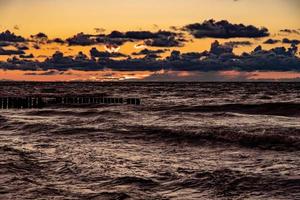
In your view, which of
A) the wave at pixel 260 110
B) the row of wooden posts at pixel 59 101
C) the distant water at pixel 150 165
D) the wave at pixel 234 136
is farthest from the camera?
the row of wooden posts at pixel 59 101

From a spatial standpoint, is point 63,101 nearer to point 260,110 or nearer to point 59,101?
point 59,101

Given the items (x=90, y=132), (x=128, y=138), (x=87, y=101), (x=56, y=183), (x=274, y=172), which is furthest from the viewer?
(x=87, y=101)

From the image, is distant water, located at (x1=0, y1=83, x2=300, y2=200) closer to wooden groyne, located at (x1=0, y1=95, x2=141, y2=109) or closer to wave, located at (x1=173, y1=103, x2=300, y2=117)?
wave, located at (x1=173, y1=103, x2=300, y2=117)

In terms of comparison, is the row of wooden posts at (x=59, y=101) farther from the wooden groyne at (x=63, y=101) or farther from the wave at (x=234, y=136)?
the wave at (x=234, y=136)

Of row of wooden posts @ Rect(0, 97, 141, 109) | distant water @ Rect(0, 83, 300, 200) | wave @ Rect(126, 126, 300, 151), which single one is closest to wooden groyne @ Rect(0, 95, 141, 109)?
row of wooden posts @ Rect(0, 97, 141, 109)

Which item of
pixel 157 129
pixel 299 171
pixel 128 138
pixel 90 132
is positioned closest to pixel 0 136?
pixel 90 132

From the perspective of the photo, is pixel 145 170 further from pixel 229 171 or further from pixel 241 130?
pixel 241 130

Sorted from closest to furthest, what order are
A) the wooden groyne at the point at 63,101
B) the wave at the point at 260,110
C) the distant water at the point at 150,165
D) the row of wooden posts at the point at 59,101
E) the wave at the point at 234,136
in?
the distant water at the point at 150,165 < the wave at the point at 234,136 < the wave at the point at 260,110 < the row of wooden posts at the point at 59,101 < the wooden groyne at the point at 63,101

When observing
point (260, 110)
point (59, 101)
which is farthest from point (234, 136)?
point (59, 101)

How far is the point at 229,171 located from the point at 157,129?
12008 millimetres

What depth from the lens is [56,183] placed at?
10.8 m

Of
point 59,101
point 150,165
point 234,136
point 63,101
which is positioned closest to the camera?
point 150,165

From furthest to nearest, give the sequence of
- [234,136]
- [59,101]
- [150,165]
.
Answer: [59,101]
[234,136]
[150,165]

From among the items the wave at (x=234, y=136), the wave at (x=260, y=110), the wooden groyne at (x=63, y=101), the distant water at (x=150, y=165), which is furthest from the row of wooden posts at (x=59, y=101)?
the wave at (x=234, y=136)
